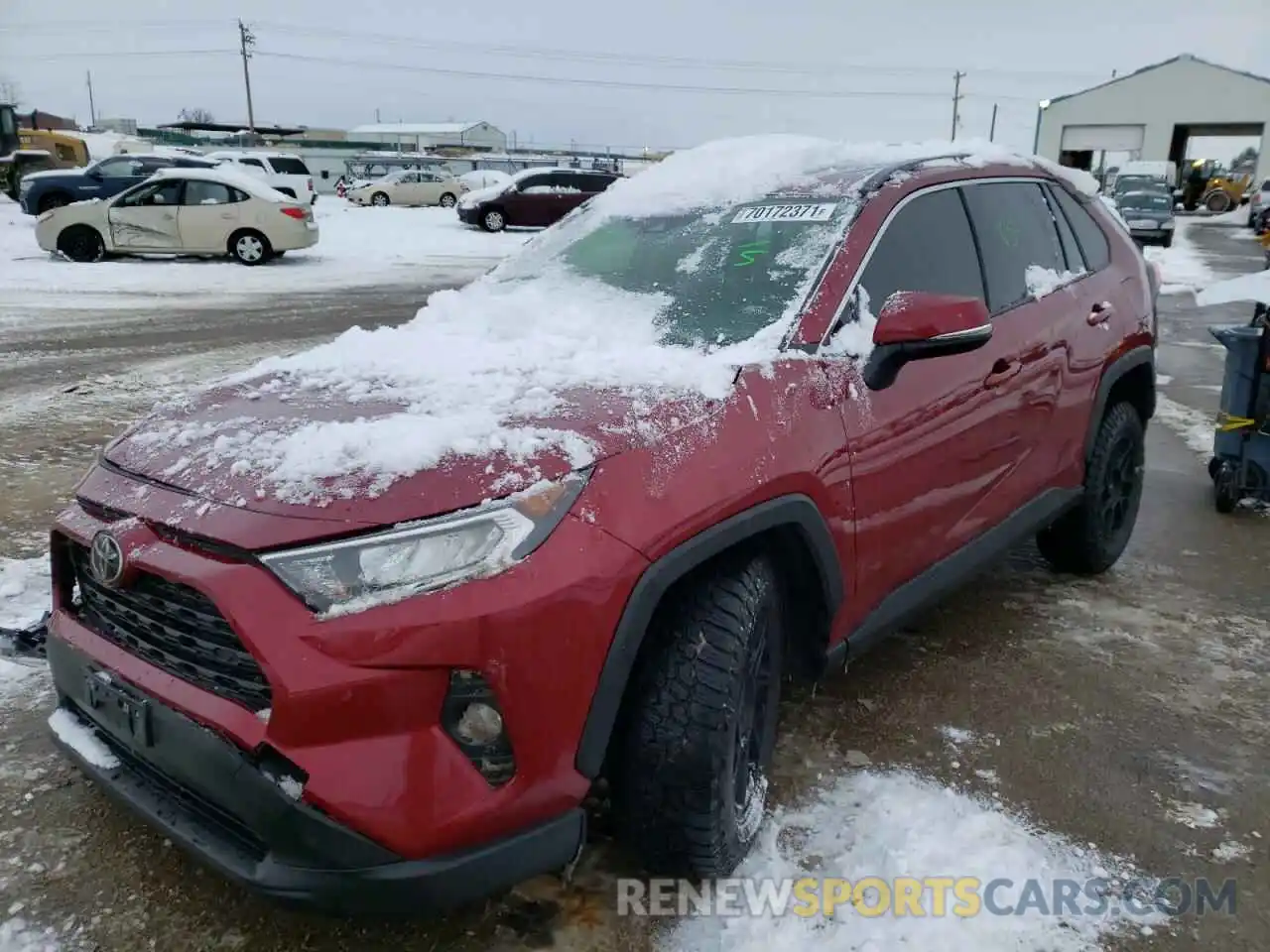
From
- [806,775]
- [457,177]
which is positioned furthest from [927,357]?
[457,177]

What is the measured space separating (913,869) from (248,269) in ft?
52.4

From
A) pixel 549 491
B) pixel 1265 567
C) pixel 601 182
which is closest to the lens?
pixel 549 491

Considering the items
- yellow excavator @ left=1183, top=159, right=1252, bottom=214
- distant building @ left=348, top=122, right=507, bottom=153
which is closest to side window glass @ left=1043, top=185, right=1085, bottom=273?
yellow excavator @ left=1183, top=159, right=1252, bottom=214

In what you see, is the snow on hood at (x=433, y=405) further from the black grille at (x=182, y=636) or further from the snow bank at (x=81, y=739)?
the snow bank at (x=81, y=739)

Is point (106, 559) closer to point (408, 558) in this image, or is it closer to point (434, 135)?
point (408, 558)

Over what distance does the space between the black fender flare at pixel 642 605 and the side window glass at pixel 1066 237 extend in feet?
7.50

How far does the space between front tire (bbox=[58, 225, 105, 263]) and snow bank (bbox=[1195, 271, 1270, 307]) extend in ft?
52.4

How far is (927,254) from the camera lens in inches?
125

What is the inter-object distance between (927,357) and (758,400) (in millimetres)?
578

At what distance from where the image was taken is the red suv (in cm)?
183

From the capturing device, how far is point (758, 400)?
241 centimetres

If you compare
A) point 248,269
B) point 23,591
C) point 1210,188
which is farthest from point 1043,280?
point 1210,188

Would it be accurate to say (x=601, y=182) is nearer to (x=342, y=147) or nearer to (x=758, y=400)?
(x=758, y=400)

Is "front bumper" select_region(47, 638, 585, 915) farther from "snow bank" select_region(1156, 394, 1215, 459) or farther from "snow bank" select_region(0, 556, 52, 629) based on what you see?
"snow bank" select_region(1156, 394, 1215, 459)
